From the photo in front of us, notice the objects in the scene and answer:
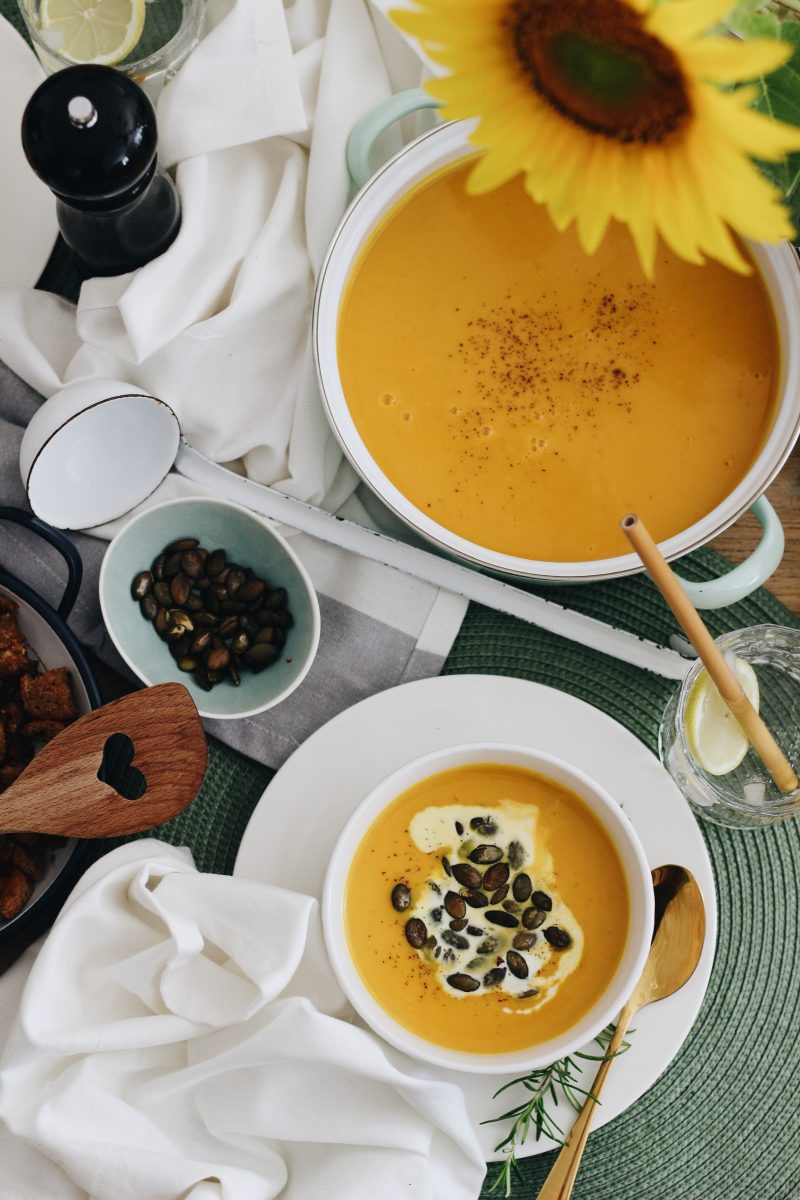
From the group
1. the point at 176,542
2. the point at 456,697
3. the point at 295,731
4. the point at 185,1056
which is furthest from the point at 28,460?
the point at 185,1056

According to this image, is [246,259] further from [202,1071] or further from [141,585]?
[202,1071]

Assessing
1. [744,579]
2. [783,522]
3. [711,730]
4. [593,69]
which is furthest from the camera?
[783,522]

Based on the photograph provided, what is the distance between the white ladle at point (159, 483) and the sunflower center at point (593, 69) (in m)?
0.81

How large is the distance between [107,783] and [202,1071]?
1.04 ft

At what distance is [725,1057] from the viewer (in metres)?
1.29

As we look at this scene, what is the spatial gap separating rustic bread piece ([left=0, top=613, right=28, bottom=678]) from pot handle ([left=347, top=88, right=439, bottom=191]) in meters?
0.62

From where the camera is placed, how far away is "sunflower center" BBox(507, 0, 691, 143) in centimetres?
50

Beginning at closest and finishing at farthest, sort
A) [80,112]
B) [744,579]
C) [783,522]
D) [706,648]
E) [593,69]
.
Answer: [593,69], [706,648], [80,112], [744,579], [783,522]

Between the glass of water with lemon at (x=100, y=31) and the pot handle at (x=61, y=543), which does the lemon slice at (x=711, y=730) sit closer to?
the pot handle at (x=61, y=543)

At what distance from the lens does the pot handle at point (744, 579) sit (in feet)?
3.81

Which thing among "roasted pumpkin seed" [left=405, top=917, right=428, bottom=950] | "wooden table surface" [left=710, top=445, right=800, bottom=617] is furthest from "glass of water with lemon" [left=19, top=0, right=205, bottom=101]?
"roasted pumpkin seed" [left=405, top=917, right=428, bottom=950]

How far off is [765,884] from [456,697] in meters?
0.42

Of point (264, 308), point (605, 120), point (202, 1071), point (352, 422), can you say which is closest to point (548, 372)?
point (352, 422)

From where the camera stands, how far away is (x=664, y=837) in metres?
1.25
